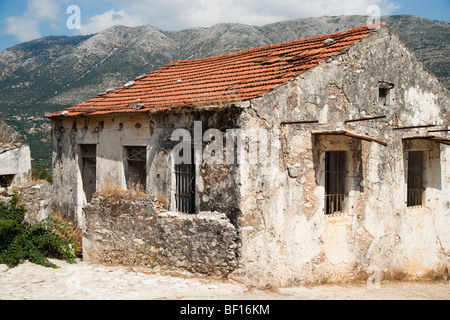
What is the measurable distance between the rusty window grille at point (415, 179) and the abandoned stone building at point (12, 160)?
9553mm

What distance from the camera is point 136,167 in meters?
10.0

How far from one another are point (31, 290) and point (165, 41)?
4986 centimetres

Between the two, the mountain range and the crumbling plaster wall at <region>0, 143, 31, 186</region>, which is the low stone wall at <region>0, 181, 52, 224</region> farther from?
the mountain range

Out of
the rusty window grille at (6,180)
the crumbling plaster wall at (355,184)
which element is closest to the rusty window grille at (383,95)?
the crumbling plaster wall at (355,184)

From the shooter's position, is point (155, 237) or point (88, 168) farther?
point (88, 168)

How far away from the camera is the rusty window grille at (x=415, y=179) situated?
33.0ft

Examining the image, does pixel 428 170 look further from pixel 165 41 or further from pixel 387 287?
pixel 165 41

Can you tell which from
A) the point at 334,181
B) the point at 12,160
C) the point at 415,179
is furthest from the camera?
the point at 12,160

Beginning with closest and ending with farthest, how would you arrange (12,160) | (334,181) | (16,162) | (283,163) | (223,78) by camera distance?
(283,163) → (334,181) → (223,78) → (12,160) → (16,162)

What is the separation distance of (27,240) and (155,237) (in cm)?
256

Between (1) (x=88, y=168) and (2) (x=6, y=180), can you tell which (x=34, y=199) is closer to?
(1) (x=88, y=168)

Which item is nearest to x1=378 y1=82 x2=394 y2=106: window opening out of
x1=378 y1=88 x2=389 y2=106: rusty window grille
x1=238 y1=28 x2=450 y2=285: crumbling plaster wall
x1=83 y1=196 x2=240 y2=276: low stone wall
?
x1=378 y1=88 x2=389 y2=106: rusty window grille

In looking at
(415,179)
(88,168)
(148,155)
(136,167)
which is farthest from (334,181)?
(88,168)
